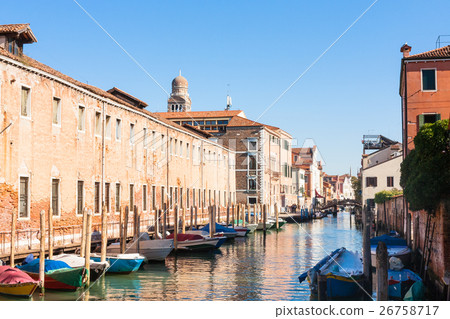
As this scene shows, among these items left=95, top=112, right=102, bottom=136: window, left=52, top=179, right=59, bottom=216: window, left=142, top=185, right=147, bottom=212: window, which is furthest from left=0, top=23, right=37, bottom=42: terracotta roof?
left=142, top=185, right=147, bottom=212: window

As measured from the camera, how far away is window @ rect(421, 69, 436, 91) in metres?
19.8

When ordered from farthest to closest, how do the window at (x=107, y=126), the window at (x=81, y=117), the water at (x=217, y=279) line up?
the window at (x=107, y=126) → the window at (x=81, y=117) → the water at (x=217, y=279)

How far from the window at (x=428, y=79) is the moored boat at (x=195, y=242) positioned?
936cm

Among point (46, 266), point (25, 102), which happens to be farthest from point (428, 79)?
point (46, 266)

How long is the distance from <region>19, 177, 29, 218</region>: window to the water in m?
2.78

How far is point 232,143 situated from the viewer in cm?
4344

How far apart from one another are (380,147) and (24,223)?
33987mm

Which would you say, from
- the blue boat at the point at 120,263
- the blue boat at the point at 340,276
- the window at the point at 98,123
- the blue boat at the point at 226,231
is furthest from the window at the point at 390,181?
the blue boat at the point at 120,263

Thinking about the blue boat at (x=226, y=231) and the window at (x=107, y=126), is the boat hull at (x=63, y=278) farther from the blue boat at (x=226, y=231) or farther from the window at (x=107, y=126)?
the blue boat at (x=226, y=231)

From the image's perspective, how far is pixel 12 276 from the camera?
1073 centimetres

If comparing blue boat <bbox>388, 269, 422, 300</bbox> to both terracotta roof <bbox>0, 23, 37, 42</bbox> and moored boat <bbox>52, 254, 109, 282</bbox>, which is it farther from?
terracotta roof <bbox>0, 23, 37, 42</bbox>

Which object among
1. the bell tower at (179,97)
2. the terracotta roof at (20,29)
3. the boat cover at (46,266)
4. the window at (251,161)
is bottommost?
the boat cover at (46,266)

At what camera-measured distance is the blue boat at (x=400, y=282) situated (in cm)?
1064
